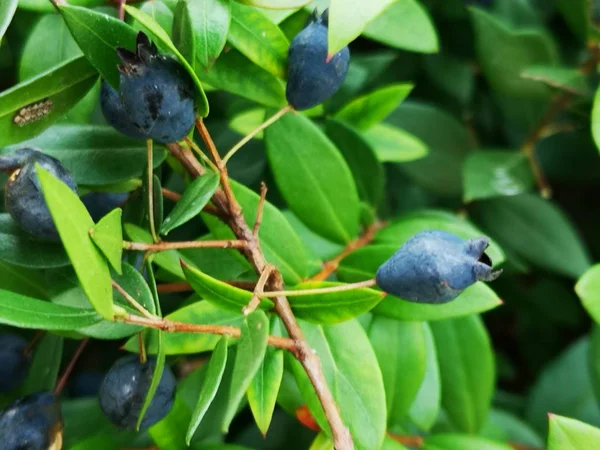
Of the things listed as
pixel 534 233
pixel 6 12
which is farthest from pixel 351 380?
pixel 534 233

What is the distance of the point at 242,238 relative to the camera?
569 millimetres

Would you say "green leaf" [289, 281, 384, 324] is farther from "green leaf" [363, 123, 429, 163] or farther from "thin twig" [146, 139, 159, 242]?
"green leaf" [363, 123, 429, 163]

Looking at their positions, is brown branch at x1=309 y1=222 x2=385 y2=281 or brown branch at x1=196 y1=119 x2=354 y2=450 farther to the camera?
brown branch at x1=309 y1=222 x2=385 y2=281

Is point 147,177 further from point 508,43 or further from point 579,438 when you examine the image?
point 508,43

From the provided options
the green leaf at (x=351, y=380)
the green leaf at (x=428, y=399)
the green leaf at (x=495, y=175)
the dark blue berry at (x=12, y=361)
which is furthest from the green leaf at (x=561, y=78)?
the dark blue berry at (x=12, y=361)

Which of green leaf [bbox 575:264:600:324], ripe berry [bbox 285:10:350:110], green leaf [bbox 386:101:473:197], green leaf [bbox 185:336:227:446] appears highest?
ripe berry [bbox 285:10:350:110]

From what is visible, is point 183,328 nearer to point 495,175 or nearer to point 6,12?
point 6,12

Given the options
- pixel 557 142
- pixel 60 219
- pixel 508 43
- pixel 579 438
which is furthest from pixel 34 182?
pixel 557 142

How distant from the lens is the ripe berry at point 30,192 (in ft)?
1.65

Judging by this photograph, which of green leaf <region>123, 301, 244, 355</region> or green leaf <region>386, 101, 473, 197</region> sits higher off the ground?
green leaf <region>123, 301, 244, 355</region>

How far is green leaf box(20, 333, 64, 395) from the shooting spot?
0.66 metres

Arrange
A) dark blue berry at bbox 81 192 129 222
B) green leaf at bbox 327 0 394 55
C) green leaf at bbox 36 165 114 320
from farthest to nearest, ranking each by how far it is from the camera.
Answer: dark blue berry at bbox 81 192 129 222 < green leaf at bbox 327 0 394 55 < green leaf at bbox 36 165 114 320

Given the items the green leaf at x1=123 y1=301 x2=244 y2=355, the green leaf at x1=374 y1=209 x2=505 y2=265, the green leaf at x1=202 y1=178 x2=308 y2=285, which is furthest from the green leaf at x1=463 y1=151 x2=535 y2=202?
the green leaf at x1=123 y1=301 x2=244 y2=355

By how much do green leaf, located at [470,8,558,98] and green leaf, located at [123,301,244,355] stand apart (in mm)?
602
